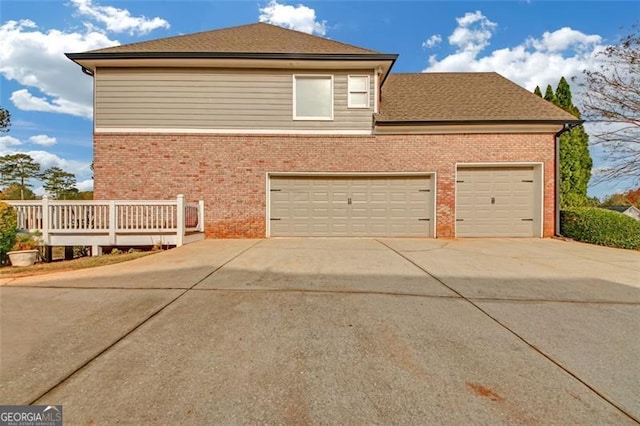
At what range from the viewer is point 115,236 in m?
7.67

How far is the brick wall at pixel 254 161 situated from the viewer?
9258 millimetres

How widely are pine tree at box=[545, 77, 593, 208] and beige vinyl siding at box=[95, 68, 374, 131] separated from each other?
24.5 feet

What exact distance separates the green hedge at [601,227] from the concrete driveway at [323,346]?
165 inches

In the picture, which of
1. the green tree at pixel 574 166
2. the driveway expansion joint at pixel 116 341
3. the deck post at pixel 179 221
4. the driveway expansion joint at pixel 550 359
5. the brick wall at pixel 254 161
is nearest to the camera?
the driveway expansion joint at pixel 550 359

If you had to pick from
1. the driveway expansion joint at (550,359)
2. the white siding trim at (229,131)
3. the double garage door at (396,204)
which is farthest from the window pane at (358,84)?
the driveway expansion joint at (550,359)

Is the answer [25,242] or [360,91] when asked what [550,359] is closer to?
[360,91]

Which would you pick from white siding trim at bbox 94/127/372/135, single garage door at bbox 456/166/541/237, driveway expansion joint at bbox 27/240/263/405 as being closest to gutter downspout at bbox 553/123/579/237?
single garage door at bbox 456/166/541/237

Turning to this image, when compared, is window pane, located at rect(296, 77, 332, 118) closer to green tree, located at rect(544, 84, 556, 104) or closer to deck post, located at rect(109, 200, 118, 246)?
deck post, located at rect(109, 200, 118, 246)

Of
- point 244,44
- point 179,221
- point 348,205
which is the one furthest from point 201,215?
point 244,44

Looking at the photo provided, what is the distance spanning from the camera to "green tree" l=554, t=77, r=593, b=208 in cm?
1066

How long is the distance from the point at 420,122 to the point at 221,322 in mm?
8534

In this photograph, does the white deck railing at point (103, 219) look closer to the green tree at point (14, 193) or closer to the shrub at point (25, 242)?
the shrub at point (25, 242)

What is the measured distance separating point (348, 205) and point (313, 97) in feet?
11.9

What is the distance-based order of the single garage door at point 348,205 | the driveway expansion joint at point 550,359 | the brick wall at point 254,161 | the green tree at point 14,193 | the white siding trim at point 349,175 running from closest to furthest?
the driveway expansion joint at point 550,359 < the green tree at point 14,193 < the brick wall at point 254,161 < the white siding trim at point 349,175 < the single garage door at point 348,205
